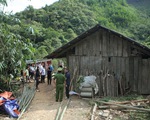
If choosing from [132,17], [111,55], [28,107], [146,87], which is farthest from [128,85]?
→ [132,17]

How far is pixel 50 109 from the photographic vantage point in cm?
1087

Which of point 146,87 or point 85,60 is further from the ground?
point 85,60

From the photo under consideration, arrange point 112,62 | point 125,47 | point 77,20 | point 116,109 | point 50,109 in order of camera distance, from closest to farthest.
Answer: point 116,109, point 50,109, point 125,47, point 112,62, point 77,20

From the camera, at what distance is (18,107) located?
10578 millimetres

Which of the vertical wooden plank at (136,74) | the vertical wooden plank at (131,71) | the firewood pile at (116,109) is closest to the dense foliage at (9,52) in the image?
the firewood pile at (116,109)

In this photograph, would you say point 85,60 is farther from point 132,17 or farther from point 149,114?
point 132,17

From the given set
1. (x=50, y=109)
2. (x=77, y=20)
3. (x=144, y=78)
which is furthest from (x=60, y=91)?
(x=77, y=20)

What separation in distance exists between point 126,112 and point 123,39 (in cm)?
475

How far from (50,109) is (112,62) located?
5.01 m

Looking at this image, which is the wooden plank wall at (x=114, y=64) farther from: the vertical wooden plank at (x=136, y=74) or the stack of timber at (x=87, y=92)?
the stack of timber at (x=87, y=92)

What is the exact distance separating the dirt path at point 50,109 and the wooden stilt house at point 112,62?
2156 millimetres

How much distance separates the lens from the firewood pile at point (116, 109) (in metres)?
9.87

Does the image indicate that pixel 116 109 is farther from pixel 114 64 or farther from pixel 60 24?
pixel 60 24

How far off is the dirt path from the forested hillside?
2300 centimetres
